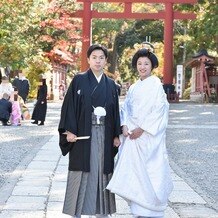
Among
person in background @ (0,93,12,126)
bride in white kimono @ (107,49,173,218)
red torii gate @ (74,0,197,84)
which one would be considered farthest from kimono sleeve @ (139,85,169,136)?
red torii gate @ (74,0,197,84)

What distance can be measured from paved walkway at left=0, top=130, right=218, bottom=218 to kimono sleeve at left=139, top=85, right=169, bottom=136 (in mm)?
960

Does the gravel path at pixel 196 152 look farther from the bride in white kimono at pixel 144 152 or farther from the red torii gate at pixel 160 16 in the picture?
the red torii gate at pixel 160 16

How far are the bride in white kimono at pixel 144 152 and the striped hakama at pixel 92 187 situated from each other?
0.41 ft

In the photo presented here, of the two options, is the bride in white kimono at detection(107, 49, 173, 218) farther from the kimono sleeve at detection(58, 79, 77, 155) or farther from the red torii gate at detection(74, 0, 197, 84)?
the red torii gate at detection(74, 0, 197, 84)

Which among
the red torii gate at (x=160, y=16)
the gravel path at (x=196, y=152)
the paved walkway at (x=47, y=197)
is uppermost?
the red torii gate at (x=160, y=16)

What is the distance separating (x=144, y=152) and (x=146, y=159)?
6 cm

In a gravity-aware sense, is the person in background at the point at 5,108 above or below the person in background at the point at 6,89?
below

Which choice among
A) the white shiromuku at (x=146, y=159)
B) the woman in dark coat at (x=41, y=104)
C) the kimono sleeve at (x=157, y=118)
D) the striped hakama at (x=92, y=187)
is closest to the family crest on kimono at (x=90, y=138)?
the striped hakama at (x=92, y=187)

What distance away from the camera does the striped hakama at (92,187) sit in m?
5.48

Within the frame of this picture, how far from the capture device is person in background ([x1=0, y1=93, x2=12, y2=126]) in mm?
16828

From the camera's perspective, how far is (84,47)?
104ft

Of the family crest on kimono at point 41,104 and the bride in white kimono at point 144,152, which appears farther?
the family crest on kimono at point 41,104

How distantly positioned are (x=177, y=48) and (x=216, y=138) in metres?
35.5

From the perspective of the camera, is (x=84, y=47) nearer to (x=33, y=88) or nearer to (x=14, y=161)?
(x=33, y=88)
